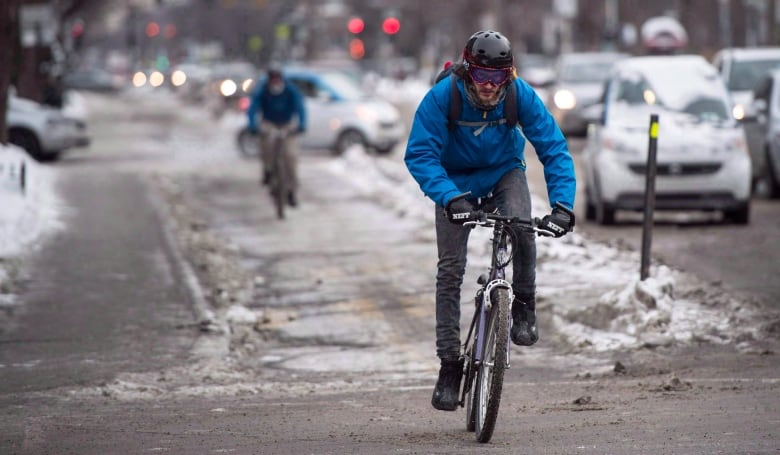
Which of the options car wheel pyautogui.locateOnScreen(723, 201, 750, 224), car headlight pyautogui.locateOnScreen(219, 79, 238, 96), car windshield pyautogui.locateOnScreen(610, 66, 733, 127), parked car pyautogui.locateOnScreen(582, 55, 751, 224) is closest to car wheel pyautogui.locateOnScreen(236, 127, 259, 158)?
car windshield pyautogui.locateOnScreen(610, 66, 733, 127)

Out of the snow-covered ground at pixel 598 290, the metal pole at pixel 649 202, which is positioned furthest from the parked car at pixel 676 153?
the metal pole at pixel 649 202

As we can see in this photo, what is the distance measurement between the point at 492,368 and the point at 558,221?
685 mm

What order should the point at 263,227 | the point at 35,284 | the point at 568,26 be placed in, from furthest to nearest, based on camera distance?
1. the point at 568,26
2. the point at 263,227
3. the point at 35,284

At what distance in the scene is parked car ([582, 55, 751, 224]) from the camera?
16.8m

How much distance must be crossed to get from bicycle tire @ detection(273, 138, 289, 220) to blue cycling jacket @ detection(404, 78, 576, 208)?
11332mm

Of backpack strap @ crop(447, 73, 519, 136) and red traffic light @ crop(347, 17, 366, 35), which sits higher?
backpack strap @ crop(447, 73, 519, 136)

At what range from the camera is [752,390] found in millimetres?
8188

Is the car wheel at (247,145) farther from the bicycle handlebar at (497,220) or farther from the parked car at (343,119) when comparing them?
the bicycle handlebar at (497,220)

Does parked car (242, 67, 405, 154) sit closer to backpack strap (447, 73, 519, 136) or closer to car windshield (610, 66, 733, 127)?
car windshield (610, 66, 733, 127)

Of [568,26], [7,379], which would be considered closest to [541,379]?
[7,379]

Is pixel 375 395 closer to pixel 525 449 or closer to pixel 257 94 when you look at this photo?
pixel 525 449

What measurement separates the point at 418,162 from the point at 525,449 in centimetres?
131

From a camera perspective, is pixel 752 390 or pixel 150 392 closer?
pixel 752 390

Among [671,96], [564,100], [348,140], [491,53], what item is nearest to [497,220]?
[491,53]
